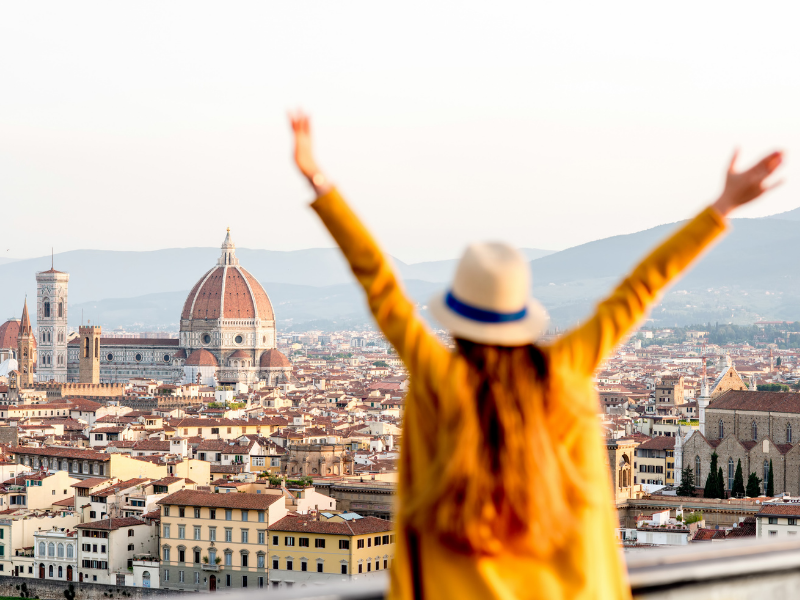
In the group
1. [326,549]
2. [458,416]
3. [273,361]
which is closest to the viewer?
[458,416]

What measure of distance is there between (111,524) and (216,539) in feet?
6.38

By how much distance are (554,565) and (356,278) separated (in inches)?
16.4

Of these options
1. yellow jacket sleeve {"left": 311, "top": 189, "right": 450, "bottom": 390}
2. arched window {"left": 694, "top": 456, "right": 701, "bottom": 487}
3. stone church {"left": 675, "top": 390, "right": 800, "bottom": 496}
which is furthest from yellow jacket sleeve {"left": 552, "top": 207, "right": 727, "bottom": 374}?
arched window {"left": 694, "top": 456, "right": 701, "bottom": 487}

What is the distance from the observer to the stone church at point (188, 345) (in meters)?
72.6

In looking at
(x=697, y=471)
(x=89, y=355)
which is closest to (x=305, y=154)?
(x=697, y=471)

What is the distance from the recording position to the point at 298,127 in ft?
5.42

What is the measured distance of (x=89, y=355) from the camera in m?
70.8

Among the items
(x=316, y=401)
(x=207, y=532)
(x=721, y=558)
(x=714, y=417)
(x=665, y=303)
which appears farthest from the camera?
(x=665, y=303)

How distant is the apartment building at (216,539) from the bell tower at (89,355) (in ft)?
159

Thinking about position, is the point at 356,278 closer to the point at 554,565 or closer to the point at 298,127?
the point at 298,127

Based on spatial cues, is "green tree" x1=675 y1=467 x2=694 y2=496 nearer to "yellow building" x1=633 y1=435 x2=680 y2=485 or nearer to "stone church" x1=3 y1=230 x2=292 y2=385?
"yellow building" x1=633 y1=435 x2=680 y2=485

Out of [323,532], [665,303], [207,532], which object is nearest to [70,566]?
[207,532]

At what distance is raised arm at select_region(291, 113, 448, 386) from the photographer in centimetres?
161

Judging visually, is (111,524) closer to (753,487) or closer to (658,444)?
(753,487)
